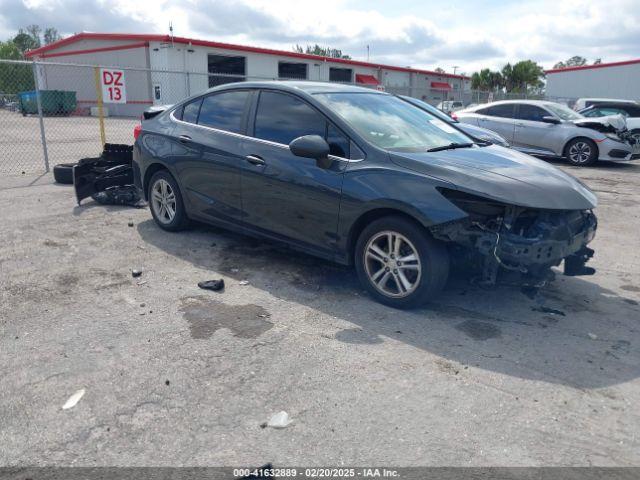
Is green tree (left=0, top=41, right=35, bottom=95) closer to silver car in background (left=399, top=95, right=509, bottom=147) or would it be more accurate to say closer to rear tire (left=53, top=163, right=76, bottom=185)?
rear tire (left=53, top=163, right=76, bottom=185)

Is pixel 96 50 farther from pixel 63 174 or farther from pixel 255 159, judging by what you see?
pixel 255 159

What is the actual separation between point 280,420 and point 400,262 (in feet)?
5.95

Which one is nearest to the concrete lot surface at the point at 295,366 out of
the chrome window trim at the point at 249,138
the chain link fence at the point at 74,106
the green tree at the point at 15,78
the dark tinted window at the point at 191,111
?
the chrome window trim at the point at 249,138

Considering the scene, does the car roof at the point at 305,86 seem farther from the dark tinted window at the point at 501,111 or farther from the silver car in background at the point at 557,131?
the dark tinted window at the point at 501,111

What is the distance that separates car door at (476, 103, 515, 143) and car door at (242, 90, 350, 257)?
34.6 feet

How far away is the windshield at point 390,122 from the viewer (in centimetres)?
472

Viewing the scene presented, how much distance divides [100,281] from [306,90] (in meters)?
2.55

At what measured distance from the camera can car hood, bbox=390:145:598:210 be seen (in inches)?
159

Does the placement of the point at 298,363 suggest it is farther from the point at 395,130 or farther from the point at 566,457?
the point at 395,130

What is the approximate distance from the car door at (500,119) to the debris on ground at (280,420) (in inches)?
505

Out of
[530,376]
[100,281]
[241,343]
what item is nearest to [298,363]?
[241,343]

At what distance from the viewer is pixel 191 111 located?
6043mm

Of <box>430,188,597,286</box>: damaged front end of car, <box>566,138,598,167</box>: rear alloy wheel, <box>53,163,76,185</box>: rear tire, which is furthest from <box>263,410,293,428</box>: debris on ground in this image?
<box>566,138,598,167</box>: rear alloy wheel

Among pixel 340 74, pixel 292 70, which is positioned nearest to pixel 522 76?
pixel 340 74
